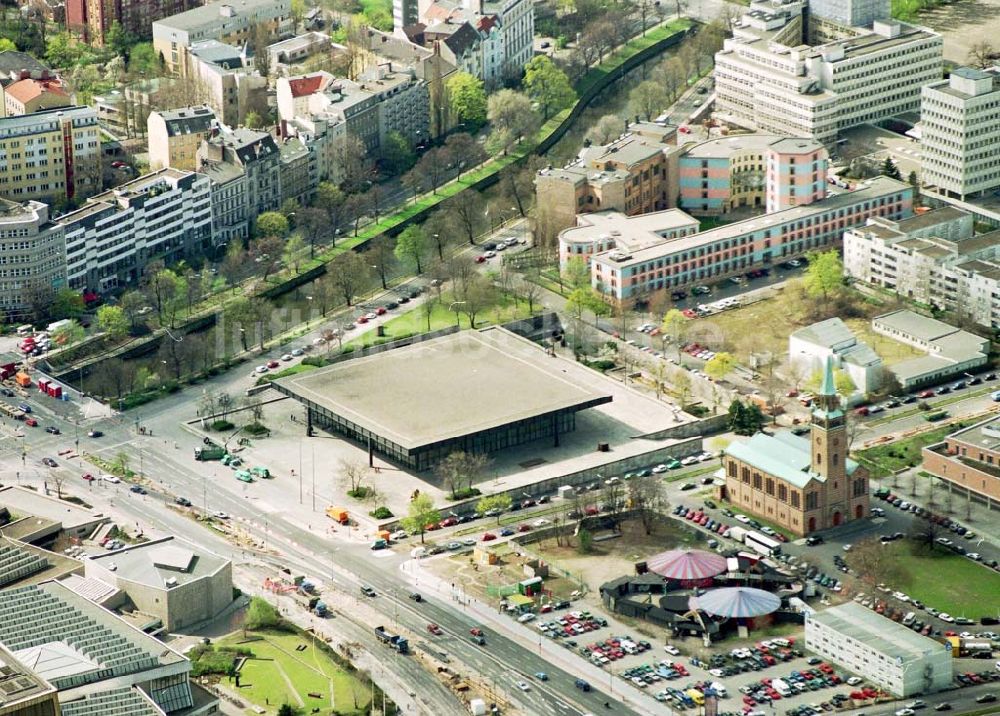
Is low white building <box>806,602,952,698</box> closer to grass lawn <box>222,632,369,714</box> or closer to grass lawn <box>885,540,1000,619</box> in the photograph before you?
grass lawn <box>885,540,1000,619</box>

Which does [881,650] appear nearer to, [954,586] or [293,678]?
[954,586]

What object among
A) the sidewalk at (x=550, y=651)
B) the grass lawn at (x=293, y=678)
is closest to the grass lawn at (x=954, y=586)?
the sidewalk at (x=550, y=651)

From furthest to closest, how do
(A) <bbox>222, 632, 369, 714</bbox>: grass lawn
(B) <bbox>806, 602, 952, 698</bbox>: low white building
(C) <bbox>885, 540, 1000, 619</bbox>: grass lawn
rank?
(C) <bbox>885, 540, 1000, 619</bbox>: grass lawn, (B) <bbox>806, 602, 952, 698</bbox>: low white building, (A) <bbox>222, 632, 369, 714</bbox>: grass lawn

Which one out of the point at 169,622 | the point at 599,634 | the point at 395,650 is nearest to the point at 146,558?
the point at 169,622

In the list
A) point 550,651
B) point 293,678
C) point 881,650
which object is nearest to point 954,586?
point 881,650

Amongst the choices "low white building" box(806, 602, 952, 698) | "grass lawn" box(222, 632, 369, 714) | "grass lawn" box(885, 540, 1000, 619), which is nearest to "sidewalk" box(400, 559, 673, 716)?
"grass lawn" box(222, 632, 369, 714)

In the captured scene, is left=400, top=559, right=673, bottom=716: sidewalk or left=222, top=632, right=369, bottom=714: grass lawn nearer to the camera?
left=222, top=632, right=369, bottom=714: grass lawn

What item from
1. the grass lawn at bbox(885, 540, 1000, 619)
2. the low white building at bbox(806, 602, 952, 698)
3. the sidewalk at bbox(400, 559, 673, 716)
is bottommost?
the sidewalk at bbox(400, 559, 673, 716)
